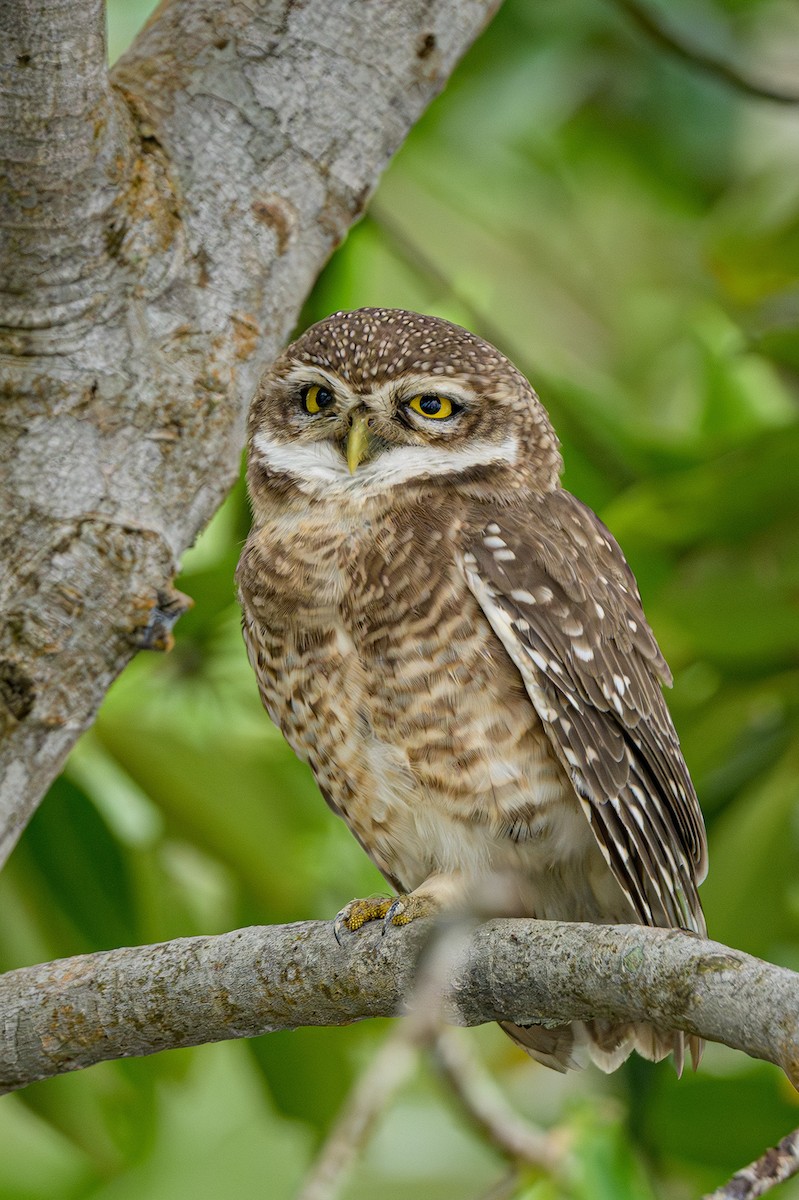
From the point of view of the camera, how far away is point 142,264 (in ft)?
7.20

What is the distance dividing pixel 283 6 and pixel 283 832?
155cm

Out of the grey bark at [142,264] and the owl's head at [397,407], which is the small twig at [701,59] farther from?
the owl's head at [397,407]

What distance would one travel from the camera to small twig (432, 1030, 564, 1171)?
229 cm

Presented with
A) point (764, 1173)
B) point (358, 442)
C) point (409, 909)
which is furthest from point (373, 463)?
point (764, 1173)

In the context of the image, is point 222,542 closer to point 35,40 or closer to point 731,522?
point 731,522

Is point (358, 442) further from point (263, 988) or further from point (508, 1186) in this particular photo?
point (508, 1186)

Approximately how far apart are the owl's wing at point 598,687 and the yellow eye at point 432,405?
20cm

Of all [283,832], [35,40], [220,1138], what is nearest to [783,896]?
[283,832]

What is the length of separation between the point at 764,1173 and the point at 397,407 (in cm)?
149

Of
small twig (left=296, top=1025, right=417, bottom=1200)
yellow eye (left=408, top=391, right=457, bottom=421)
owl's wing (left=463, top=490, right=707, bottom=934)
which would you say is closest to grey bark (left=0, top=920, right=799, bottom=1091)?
small twig (left=296, top=1025, right=417, bottom=1200)

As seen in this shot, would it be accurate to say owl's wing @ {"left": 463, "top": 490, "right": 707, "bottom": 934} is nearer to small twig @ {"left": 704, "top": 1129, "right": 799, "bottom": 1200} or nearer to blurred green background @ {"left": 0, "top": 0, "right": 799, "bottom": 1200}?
blurred green background @ {"left": 0, "top": 0, "right": 799, "bottom": 1200}

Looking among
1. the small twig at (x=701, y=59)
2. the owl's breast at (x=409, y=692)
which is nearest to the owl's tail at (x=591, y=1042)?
the owl's breast at (x=409, y=692)

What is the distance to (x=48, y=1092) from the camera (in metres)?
2.76

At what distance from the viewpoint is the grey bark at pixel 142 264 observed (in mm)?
2021
